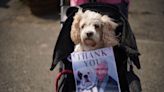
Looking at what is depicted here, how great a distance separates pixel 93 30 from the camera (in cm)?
→ 265

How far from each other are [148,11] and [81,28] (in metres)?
3.80

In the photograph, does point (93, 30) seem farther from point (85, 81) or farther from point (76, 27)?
point (85, 81)

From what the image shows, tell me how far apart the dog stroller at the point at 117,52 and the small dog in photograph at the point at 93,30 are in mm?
90

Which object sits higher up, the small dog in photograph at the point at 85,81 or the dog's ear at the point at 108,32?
the dog's ear at the point at 108,32

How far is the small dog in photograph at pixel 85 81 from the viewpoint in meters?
2.67

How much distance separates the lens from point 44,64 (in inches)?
183

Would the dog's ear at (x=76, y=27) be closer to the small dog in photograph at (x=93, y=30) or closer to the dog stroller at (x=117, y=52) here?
the small dog in photograph at (x=93, y=30)

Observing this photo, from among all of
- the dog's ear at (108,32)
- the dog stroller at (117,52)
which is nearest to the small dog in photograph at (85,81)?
the dog stroller at (117,52)

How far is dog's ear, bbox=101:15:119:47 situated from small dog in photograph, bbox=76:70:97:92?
0.94 feet

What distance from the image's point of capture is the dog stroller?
270 cm

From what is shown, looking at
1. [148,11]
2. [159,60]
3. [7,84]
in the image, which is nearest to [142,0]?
[148,11]

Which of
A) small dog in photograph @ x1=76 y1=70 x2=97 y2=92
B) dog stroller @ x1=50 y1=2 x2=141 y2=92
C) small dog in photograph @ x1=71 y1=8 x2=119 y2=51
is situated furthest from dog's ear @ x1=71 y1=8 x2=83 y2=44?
small dog in photograph @ x1=76 y1=70 x2=97 y2=92

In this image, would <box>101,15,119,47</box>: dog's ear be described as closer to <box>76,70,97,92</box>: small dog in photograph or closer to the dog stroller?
the dog stroller

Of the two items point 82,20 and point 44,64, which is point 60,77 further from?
point 44,64
